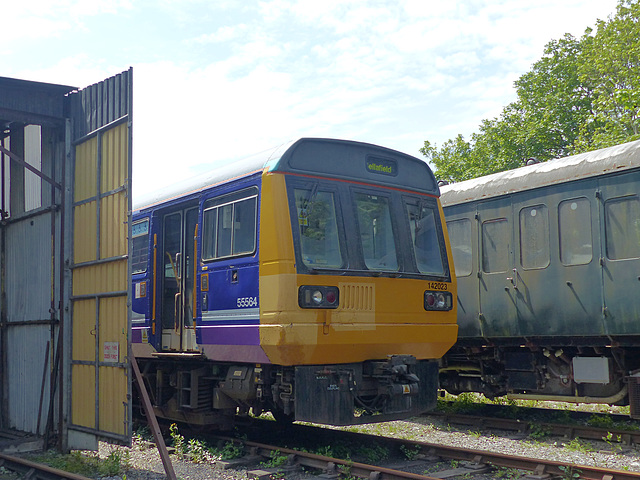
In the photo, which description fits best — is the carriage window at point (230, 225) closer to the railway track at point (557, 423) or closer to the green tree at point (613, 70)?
the railway track at point (557, 423)

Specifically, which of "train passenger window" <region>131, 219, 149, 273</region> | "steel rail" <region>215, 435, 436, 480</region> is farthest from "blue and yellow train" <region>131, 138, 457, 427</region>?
"train passenger window" <region>131, 219, 149, 273</region>

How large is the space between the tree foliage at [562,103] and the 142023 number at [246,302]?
2061 cm

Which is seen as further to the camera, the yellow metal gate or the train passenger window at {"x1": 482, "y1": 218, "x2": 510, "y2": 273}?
the train passenger window at {"x1": 482, "y1": 218, "x2": 510, "y2": 273}

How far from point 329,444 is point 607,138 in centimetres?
1836

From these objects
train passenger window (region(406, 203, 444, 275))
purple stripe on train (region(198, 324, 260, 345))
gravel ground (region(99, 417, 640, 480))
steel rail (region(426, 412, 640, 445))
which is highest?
train passenger window (region(406, 203, 444, 275))

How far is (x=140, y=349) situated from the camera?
9.73 metres

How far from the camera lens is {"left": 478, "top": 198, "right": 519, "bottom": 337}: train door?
1024cm

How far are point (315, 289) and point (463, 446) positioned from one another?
3051 millimetres

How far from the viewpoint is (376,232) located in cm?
800

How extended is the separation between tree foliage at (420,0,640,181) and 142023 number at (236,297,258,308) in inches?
811

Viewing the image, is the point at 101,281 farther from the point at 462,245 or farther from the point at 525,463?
the point at 462,245

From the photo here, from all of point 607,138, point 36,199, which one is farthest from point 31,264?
point 607,138

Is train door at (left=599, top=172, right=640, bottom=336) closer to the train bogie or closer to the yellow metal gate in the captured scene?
the train bogie

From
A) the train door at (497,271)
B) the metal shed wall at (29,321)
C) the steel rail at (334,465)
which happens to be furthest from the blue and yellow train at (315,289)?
the train door at (497,271)
